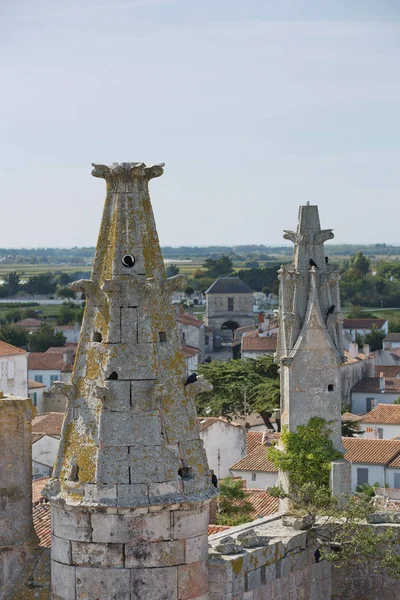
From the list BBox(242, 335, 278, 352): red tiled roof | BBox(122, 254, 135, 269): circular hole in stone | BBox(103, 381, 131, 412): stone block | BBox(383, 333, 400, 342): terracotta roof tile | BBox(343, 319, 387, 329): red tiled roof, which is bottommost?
BBox(383, 333, 400, 342): terracotta roof tile

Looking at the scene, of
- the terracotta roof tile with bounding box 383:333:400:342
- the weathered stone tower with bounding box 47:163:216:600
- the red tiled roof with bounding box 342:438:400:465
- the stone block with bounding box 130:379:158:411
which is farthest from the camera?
the terracotta roof tile with bounding box 383:333:400:342

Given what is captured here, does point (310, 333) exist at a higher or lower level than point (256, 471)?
higher

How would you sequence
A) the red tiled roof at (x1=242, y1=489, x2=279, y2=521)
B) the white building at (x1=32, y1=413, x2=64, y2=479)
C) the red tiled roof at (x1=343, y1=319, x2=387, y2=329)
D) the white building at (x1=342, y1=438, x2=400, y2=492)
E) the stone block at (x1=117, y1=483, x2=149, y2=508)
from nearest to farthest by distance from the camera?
the stone block at (x1=117, y1=483, x2=149, y2=508), the red tiled roof at (x1=242, y1=489, x2=279, y2=521), the white building at (x1=32, y1=413, x2=64, y2=479), the white building at (x1=342, y1=438, x2=400, y2=492), the red tiled roof at (x1=343, y1=319, x2=387, y2=329)

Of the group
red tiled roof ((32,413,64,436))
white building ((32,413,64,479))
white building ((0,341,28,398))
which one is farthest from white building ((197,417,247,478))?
white building ((0,341,28,398))

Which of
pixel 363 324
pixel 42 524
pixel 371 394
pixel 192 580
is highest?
pixel 192 580

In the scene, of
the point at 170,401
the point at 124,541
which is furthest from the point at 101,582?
the point at 170,401

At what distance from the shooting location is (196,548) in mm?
13359

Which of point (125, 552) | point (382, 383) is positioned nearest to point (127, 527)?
point (125, 552)

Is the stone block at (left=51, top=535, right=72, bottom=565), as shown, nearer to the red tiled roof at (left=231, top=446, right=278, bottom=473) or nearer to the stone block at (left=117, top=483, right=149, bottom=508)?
the stone block at (left=117, top=483, right=149, bottom=508)

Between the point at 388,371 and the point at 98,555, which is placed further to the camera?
the point at 388,371

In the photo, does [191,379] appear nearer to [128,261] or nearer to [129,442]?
[129,442]

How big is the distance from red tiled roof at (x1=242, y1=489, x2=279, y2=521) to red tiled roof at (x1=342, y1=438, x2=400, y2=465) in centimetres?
1369

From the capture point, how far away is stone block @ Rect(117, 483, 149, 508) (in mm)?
12844

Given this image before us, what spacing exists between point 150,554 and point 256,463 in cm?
3403
